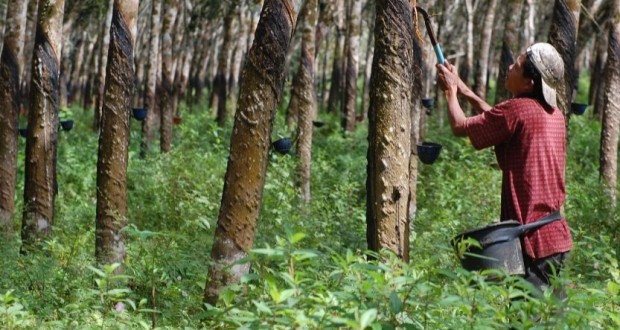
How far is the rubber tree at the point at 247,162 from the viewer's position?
5391 mm

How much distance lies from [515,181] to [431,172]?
876 cm

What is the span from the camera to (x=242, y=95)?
550 centimetres

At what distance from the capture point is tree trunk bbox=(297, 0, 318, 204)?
11672mm

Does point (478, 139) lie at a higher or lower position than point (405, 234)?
higher

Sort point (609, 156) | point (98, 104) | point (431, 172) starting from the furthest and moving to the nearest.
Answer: point (98, 104)
point (431, 172)
point (609, 156)

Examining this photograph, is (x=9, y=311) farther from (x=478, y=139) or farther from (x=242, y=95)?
(x=478, y=139)

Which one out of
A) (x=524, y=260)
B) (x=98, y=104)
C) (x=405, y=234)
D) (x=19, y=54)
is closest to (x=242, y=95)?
(x=405, y=234)

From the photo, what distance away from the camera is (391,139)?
17.9 ft

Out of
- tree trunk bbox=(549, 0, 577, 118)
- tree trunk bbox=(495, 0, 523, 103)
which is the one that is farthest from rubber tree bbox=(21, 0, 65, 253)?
tree trunk bbox=(495, 0, 523, 103)

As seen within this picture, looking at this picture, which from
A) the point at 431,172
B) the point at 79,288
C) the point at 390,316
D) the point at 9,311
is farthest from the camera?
the point at 431,172

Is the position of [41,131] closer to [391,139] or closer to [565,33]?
[391,139]

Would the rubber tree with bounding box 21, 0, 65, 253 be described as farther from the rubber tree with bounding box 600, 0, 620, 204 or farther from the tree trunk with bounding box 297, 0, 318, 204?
the rubber tree with bounding box 600, 0, 620, 204

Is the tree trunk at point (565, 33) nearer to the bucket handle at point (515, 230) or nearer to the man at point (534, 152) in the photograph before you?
the man at point (534, 152)

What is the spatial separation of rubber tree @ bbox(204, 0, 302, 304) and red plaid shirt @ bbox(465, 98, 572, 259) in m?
1.51
